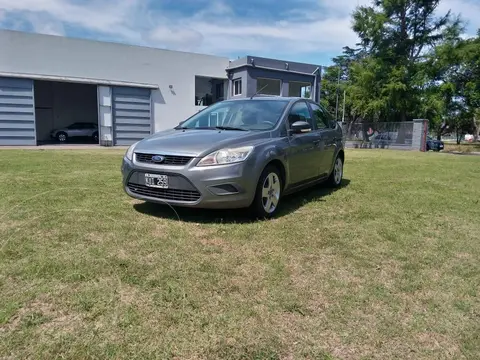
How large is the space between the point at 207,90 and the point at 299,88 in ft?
25.2

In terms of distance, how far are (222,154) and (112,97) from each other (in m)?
21.5

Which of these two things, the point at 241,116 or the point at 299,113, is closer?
the point at 241,116

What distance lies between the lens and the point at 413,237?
4094 mm

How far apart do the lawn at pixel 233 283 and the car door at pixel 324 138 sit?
4.47 feet

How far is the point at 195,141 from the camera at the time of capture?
4469 millimetres

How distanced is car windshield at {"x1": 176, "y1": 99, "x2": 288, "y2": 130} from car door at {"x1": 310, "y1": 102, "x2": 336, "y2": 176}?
966 millimetres

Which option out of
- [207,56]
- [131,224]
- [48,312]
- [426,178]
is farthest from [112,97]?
[48,312]

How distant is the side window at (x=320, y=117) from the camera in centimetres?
634

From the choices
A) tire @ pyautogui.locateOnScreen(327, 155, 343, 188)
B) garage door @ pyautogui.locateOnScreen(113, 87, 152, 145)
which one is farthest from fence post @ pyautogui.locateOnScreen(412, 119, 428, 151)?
tire @ pyautogui.locateOnScreen(327, 155, 343, 188)

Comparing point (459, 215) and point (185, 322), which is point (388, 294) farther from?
point (459, 215)

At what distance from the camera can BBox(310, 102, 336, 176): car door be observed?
615 cm

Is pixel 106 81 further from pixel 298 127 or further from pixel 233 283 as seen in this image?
pixel 233 283

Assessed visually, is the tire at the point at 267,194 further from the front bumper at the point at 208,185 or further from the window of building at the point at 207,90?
the window of building at the point at 207,90

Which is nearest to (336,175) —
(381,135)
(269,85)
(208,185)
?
(208,185)
